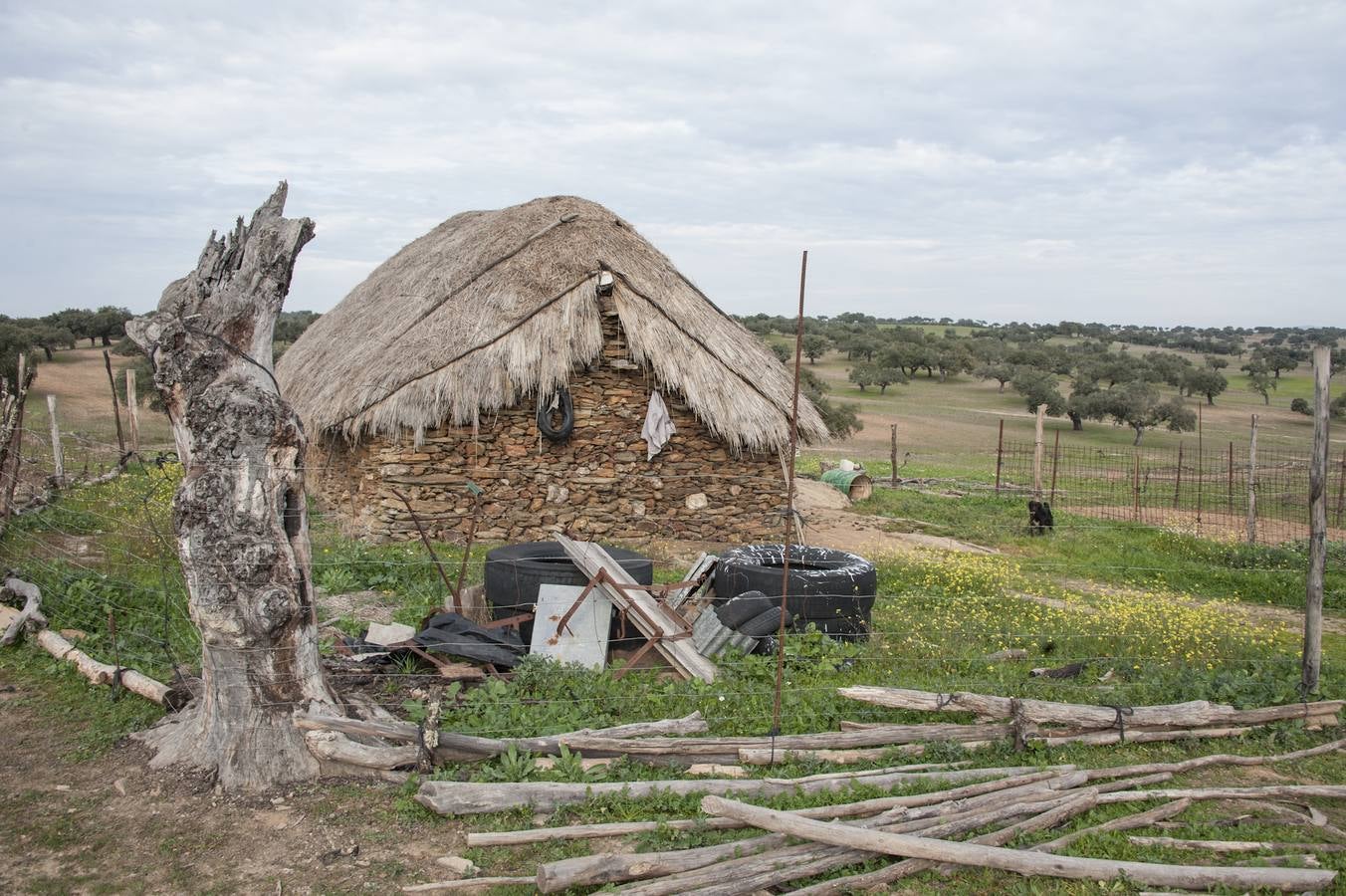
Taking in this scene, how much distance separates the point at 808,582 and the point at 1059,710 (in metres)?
2.17

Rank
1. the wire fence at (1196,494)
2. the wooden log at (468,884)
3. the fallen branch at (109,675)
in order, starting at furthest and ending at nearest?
the wire fence at (1196,494), the fallen branch at (109,675), the wooden log at (468,884)

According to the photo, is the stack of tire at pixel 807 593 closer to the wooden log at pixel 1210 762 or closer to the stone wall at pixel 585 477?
the wooden log at pixel 1210 762

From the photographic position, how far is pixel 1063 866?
398 cm

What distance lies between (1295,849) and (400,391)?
9448 millimetres

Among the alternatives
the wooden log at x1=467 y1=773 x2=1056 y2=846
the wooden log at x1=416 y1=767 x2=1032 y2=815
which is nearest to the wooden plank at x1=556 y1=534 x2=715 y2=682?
the wooden log at x1=416 y1=767 x2=1032 y2=815

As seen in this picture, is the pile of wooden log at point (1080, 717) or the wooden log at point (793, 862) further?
the pile of wooden log at point (1080, 717)

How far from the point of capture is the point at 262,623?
4.72 m

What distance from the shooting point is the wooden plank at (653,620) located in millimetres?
6152

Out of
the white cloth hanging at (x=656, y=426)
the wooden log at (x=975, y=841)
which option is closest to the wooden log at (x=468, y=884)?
the wooden log at (x=975, y=841)

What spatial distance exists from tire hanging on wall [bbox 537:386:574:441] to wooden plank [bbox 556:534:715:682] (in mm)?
4360

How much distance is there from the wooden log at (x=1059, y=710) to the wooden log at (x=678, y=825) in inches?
34.4

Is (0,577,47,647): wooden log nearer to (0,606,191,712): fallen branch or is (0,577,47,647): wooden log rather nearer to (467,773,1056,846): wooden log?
(0,606,191,712): fallen branch

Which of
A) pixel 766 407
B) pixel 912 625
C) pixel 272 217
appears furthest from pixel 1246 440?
pixel 272 217

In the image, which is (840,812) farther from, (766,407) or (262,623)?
(766,407)
